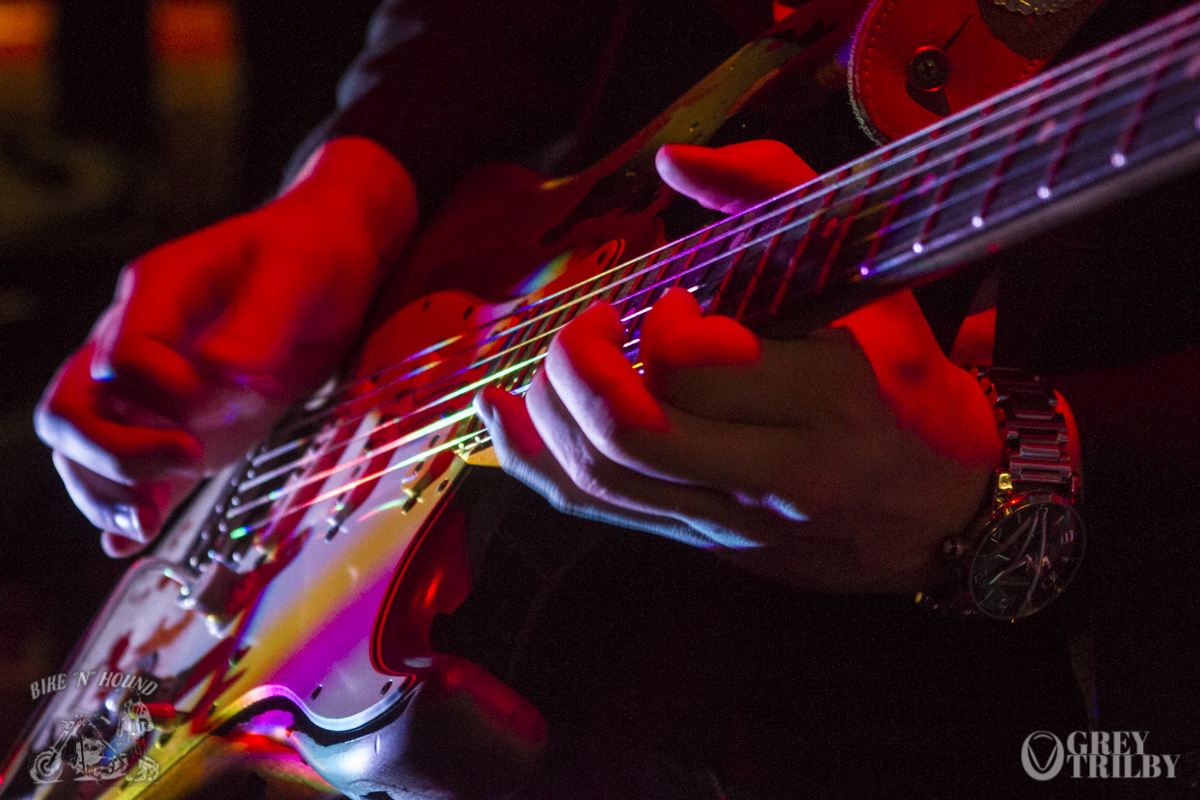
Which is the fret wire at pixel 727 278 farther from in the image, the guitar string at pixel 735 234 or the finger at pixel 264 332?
the finger at pixel 264 332

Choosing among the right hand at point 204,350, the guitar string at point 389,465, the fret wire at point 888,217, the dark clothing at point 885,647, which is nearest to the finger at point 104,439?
the right hand at point 204,350

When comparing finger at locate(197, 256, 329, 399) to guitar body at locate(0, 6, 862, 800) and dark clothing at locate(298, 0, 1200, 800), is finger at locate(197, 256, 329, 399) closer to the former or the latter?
guitar body at locate(0, 6, 862, 800)

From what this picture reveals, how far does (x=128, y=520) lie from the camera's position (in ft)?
2.68

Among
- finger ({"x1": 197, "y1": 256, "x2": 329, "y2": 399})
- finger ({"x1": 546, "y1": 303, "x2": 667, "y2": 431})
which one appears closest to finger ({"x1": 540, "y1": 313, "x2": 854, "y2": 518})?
finger ({"x1": 546, "y1": 303, "x2": 667, "y2": 431})

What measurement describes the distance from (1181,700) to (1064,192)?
Answer: 0.45 meters

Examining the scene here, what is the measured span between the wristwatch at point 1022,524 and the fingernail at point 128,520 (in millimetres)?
867

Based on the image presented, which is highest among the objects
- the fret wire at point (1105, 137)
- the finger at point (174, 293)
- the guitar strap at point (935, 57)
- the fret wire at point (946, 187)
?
the finger at point (174, 293)

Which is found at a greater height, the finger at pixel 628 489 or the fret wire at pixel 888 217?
the fret wire at pixel 888 217

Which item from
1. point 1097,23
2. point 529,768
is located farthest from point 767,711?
point 1097,23

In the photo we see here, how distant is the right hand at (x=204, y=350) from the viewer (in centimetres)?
74

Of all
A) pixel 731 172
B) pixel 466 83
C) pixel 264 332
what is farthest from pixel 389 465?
pixel 466 83

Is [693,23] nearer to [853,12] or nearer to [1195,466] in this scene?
[853,12]

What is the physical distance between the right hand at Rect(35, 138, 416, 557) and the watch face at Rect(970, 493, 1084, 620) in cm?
76

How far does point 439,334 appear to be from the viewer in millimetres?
803
